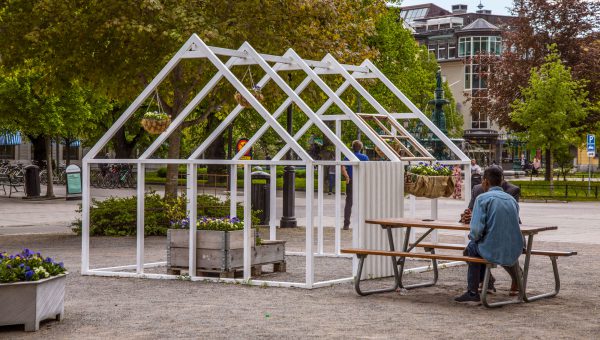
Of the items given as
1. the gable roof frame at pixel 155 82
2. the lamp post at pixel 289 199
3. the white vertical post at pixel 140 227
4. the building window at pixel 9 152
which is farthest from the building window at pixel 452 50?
the white vertical post at pixel 140 227

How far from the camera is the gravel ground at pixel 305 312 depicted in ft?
30.2

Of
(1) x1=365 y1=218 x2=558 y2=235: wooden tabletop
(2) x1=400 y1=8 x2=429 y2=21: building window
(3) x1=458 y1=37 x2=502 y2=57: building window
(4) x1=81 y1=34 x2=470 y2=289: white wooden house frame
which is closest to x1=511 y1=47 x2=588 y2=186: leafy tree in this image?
(4) x1=81 y1=34 x2=470 y2=289: white wooden house frame

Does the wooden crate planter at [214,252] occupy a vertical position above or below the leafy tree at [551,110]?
below

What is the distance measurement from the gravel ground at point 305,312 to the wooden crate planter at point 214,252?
1.15 ft

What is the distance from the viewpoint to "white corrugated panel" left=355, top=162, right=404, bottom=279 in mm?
12477

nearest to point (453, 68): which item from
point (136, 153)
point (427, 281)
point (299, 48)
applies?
point (136, 153)

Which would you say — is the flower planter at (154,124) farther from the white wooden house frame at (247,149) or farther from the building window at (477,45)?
the building window at (477,45)

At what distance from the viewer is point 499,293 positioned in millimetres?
12102

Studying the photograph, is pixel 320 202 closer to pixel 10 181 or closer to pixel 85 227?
pixel 85 227

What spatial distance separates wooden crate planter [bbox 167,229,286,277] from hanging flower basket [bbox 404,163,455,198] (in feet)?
6.82

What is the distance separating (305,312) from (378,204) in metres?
2.74

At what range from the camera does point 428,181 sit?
44.8ft

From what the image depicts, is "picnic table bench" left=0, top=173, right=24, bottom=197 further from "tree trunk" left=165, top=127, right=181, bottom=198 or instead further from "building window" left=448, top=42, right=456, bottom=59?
"building window" left=448, top=42, right=456, bottom=59

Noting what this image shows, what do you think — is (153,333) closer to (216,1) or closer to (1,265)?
(1,265)
